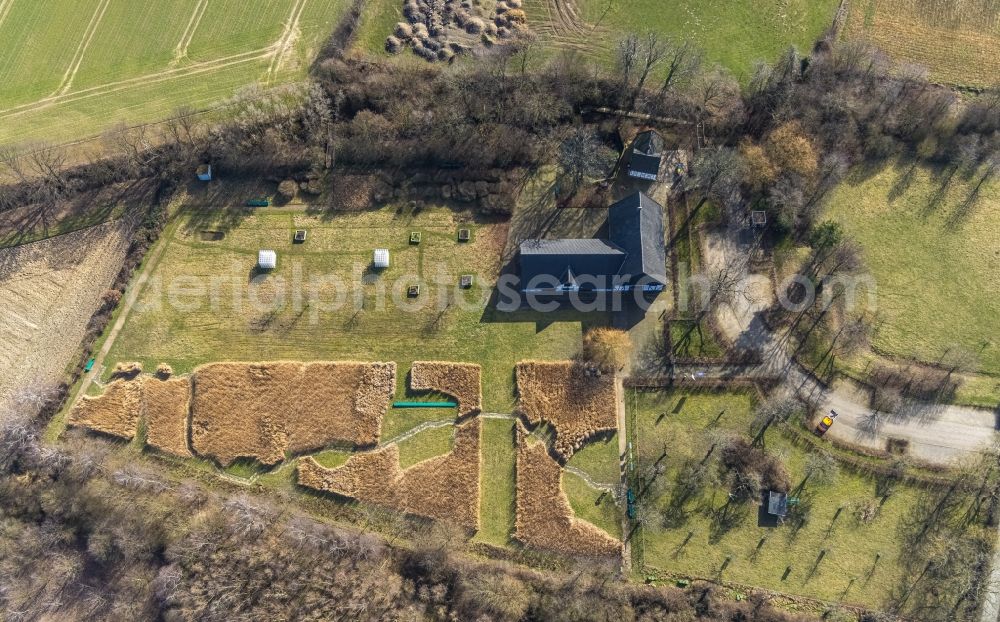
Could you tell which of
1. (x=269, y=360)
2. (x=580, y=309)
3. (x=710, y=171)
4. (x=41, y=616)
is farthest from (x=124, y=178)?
(x=710, y=171)

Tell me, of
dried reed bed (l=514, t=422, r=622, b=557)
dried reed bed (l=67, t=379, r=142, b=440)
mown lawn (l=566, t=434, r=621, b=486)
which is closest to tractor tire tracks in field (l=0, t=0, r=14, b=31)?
dried reed bed (l=67, t=379, r=142, b=440)

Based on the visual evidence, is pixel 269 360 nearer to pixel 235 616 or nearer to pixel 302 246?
pixel 302 246

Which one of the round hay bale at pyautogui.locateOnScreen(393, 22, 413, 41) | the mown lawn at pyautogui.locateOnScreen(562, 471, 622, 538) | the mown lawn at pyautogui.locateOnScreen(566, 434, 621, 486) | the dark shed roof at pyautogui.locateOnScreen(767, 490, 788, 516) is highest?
the round hay bale at pyautogui.locateOnScreen(393, 22, 413, 41)

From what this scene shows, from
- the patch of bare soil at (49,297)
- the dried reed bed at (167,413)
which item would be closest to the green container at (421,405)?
the dried reed bed at (167,413)

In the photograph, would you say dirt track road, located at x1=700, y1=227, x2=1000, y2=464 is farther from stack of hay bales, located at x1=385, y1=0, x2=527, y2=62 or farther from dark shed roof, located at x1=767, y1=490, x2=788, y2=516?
stack of hay bales, located at x1=385, y1=0, x2=527, y2=62

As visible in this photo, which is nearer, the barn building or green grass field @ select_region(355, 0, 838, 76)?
the barn building

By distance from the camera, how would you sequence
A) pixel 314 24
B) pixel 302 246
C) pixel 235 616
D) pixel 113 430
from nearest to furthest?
pixel 235 616 → pixel 113 430 → pixel 302 246 → pixel 314 24

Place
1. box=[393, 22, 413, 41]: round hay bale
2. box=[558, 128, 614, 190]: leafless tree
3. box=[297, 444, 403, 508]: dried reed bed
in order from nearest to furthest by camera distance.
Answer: box=[297, 444, 403, 508]: dried reed bed < box=[558, 128, 614, 190]: leafless tree < box=[393, 22, 413, 41]: round hay bale
